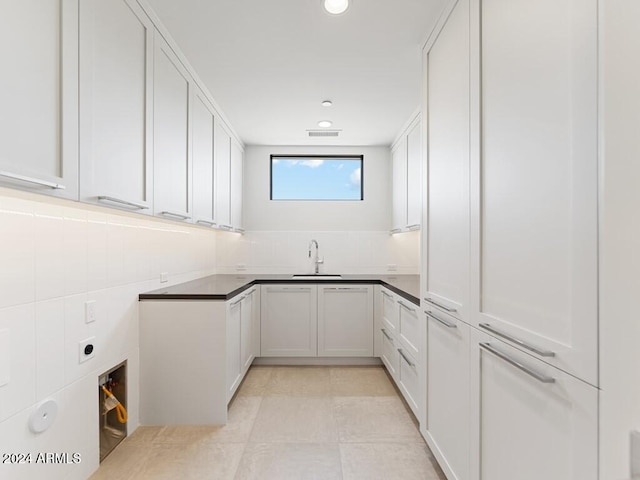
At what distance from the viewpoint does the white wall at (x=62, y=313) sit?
1328 mm

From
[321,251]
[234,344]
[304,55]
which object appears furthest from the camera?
[321,251]

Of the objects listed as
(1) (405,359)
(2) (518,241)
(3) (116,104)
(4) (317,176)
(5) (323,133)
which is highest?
(5) (323,133)

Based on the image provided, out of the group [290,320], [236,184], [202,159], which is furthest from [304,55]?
[290,320]

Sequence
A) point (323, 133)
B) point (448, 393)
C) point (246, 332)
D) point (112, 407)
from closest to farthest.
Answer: point (448, 393), point (112, 407), point (246, 332), point (323, 133)

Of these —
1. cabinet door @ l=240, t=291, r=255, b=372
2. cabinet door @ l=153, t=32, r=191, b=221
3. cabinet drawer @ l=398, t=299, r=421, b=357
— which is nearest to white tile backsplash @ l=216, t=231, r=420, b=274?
cabinet door @ l=240, t=291, r=255, b=372

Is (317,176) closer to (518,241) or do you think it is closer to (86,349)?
(86,349)

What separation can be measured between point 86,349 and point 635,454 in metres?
2.10

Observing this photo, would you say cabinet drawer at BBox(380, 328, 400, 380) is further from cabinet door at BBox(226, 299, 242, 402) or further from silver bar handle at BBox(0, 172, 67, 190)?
silver bar handle at BBox(0, 172, 67, 190)

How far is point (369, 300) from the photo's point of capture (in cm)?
356

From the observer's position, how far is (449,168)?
166 cm

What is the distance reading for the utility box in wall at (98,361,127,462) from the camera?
1987 mm

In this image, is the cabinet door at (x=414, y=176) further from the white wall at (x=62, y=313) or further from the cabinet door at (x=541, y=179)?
the white wall at (x=62, y=313)

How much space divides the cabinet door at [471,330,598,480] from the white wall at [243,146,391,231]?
9.83 ft

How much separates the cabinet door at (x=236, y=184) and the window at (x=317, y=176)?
0.46m
